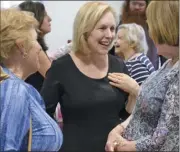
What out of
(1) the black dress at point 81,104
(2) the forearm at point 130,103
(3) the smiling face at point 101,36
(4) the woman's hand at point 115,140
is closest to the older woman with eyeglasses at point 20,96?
(4) the woman's hand at point 115,140

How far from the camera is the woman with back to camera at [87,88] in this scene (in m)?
2.20

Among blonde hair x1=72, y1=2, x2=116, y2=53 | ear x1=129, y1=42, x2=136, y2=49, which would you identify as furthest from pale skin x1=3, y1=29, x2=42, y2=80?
ear x1=129, y1=42, x2=136, y2=49

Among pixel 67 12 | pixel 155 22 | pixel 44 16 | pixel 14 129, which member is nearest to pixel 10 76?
pixel 14 129

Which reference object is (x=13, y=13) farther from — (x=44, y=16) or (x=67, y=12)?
(x=67, y=12)

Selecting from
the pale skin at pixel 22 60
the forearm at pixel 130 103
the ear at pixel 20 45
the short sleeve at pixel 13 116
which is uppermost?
the ear at pixel 20 45

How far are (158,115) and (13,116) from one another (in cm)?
51

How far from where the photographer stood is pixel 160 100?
1577 mm

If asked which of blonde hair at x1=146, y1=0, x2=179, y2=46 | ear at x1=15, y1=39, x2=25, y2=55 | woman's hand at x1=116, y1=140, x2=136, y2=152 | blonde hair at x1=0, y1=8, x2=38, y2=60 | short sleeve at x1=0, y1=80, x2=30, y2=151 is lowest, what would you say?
woman's hand at x1=116, y1=140, x2=136, y2=152

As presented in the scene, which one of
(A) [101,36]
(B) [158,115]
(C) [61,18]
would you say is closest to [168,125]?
(B) [158,115]

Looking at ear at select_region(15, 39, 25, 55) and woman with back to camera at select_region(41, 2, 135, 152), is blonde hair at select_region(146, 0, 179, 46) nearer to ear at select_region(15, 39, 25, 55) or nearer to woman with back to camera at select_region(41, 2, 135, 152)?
ear at select_region(15, 39, 25, 55)

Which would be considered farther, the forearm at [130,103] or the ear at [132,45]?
the ear at [132,45]

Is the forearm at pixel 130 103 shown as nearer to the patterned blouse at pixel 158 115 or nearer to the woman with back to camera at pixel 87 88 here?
the woman with back to camera at pixel 87 88

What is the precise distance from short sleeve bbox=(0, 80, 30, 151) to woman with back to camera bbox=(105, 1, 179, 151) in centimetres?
37

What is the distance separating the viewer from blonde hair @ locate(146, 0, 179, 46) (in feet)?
5.14
